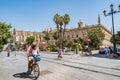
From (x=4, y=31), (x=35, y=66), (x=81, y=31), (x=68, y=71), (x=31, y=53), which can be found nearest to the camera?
(x=35, y=66)

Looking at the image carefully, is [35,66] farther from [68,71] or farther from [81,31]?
[81,31]

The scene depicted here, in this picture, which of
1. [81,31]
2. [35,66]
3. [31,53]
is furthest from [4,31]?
[81,31]

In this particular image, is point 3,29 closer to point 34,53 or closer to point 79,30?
point 34,53

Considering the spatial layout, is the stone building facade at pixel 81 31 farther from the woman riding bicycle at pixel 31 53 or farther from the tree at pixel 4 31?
the woman riding bicycle at pixel 31 53

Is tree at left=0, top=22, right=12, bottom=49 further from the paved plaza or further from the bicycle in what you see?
the bicycle

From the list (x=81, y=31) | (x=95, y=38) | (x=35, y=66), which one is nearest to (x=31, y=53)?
(x=35, y=66)

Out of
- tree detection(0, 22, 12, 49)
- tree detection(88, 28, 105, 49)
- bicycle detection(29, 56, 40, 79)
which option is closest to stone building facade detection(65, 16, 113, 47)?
tree detection(88, 28, 105, 49)

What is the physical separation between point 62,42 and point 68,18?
995 centimetres

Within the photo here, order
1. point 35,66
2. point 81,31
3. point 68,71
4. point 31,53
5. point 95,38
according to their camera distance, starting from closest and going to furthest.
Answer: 1. point 35,66
2. point 31,53
3. point 68,71
4. point 95,38
5. point 81,31

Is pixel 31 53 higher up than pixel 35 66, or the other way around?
pixel 31 53

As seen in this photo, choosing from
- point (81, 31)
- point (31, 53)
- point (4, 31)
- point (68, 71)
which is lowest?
point (68, 71)

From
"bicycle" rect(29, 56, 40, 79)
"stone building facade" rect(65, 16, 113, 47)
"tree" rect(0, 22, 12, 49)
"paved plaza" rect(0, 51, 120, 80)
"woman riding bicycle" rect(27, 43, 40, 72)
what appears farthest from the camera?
"stone building facade" rect(65, 16, 113, 47)

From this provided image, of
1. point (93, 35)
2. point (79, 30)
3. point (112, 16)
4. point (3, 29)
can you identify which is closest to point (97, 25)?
point (79, 30)

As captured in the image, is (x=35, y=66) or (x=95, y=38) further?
(x=95, y=38)
